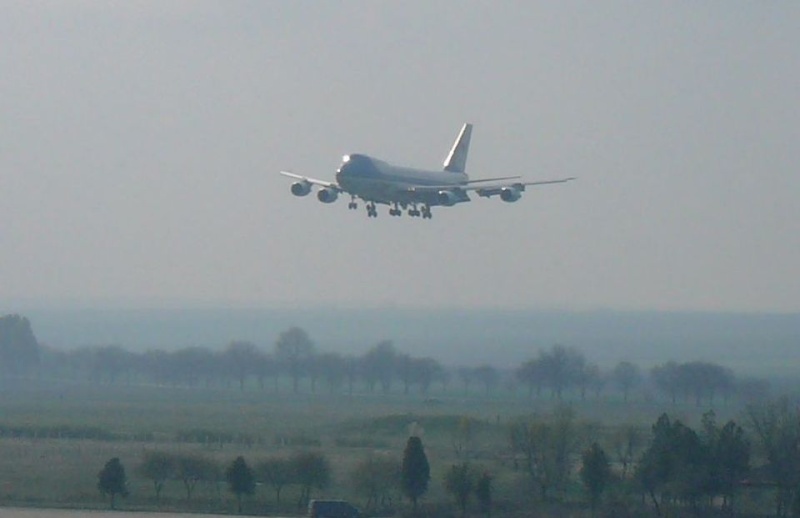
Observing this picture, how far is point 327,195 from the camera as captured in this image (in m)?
68.3

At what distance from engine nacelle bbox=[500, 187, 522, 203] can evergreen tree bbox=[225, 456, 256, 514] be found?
22541mm

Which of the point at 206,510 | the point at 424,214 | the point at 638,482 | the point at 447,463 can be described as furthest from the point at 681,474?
the point at 424,214

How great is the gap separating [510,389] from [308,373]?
21756 millimetres

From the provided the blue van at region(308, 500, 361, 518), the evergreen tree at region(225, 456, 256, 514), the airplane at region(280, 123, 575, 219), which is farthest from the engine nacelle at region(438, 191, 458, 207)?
the blue van at region(308, 500, 361, 518)

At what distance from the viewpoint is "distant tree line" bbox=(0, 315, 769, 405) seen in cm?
9738

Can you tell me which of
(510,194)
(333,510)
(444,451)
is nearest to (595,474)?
(333,510)

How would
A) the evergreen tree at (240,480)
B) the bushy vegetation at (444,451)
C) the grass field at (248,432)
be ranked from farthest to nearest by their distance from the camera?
the grass field at (248,432) → the evergreen tree at (240,480) → the bushy vegetation at (444,451)

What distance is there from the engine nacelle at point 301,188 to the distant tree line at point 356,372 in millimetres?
28363

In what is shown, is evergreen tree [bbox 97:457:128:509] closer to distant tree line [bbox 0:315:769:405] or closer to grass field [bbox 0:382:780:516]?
grass field [bbox 0:382:780:516]

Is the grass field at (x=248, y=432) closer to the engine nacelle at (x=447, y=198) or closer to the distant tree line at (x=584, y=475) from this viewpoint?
the distant tree line at (x=584, y=475)

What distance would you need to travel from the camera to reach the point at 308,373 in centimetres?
12162

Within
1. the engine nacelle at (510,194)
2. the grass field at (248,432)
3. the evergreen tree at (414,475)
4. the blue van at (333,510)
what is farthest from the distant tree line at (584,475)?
the engine nacelle at (510,194)

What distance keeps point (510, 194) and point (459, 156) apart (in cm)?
1567

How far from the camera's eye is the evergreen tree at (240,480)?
163 ft
